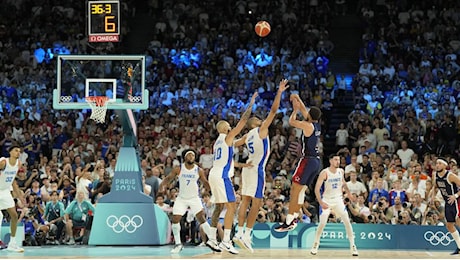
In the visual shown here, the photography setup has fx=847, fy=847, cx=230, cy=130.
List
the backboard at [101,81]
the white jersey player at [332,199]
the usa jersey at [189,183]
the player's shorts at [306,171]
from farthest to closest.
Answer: the backboard at [101,81], the usa jersey at [189,183], the white jersey player at [332,199], the player's shorts at [306,171]

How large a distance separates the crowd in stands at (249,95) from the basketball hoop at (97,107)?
110cm

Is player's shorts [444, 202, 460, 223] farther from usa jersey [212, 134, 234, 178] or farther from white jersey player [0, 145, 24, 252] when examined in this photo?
white jersey player [0, 145, 24, 252]

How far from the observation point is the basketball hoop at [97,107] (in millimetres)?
16422

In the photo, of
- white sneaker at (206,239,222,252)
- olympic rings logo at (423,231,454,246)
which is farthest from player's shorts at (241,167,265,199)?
olympic rings logo at (423,231,454,246)

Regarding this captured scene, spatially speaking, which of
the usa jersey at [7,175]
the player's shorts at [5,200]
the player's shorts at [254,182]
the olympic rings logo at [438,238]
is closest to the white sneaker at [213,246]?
the player's shorts at [254,182]

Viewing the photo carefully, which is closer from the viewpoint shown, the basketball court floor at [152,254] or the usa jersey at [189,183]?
the basketball court floor at [152,254]

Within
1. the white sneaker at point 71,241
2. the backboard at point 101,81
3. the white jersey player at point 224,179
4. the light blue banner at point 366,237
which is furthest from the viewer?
the light blue banner at point 366,237

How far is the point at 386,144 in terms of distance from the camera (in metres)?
20.9

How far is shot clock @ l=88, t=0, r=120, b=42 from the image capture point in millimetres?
15859

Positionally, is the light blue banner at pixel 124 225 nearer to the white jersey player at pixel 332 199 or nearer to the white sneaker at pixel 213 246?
the white sneaker at pixel 213 246

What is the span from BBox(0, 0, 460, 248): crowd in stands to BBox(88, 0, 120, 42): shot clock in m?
0.99

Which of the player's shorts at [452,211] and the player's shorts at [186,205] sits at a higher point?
the player's shorts at [186,205]

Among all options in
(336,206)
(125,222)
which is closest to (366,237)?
(336,206)

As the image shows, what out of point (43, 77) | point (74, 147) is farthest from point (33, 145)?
point (43, 77)
